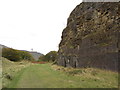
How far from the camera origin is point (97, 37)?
18.9m

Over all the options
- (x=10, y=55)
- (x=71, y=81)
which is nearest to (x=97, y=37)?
(x=71, y=81)

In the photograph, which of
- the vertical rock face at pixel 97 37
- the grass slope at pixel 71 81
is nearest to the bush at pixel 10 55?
the vertical rock face at pixel 97 37

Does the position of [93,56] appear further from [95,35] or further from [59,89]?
[59,89]

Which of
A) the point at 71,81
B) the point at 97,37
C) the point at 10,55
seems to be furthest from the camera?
the point at 10,55

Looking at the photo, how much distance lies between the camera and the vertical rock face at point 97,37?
600 inches

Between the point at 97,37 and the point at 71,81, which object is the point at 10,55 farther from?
the point at 71,81

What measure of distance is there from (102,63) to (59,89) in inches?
361

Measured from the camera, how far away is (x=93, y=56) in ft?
60.1

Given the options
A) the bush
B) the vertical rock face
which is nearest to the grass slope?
the vertical rock face

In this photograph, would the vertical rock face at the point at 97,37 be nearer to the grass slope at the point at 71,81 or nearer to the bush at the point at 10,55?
the grass slope at the point at 71,81

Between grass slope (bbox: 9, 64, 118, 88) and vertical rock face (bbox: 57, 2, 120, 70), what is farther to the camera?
vertical rock face (bbox: 57, 2, 120, 70)

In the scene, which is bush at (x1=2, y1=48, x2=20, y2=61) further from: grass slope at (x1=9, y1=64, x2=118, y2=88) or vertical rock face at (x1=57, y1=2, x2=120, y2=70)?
grass slope at (x1=9, y1=64, x2=118, y2=88)

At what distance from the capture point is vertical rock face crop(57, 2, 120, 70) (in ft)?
50.0

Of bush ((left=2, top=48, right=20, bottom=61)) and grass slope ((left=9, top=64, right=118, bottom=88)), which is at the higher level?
bush ((left=2, top=48, right=20, bottom=61))
